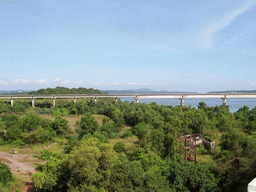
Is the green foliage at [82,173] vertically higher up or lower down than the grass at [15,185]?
higher up

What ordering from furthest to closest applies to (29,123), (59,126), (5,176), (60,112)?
(60,112) → (59,126) → (29,123) → (5,176)

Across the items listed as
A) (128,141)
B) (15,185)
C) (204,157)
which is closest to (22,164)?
(15,185)

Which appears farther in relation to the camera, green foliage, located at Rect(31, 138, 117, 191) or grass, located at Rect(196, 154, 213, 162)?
grass, located at Rect(196, 154, 213, 162)

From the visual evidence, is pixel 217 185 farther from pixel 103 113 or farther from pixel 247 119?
pixel 103 113

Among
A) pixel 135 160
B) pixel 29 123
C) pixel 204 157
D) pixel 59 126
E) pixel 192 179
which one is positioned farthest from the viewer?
pixel 59 126

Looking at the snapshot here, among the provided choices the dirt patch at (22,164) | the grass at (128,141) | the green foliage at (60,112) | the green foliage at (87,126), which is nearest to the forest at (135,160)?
the green foliage at (87,126)

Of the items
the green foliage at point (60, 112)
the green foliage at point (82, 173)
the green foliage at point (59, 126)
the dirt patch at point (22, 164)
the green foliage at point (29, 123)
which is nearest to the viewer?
the green foliage at point (82, 173)

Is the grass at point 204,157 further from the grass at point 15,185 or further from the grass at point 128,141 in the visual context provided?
the grass at point 15,185

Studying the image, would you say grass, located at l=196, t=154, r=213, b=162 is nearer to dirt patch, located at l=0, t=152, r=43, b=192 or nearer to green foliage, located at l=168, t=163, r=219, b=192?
green foliage, located at l=168, t=163, r=219, b=192

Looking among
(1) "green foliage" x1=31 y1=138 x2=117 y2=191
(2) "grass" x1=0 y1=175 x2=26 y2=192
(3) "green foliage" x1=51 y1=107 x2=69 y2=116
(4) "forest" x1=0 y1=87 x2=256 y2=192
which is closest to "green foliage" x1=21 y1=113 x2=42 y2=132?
(4) "forest" x1=0 y1=87 x2=256 y2=192

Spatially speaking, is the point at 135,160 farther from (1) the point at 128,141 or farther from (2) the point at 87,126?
(2) the point at 87,126

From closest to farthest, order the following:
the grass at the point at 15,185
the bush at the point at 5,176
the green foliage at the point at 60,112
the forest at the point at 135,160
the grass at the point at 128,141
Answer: the forest at the point at 135,160 < the grass at the point at 15,185 < the bush at the point at 5,176 < the grass at the point at 128,141 < the green foliage at the point at 60,112

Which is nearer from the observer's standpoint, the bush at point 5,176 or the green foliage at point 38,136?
the bush at point 5,176

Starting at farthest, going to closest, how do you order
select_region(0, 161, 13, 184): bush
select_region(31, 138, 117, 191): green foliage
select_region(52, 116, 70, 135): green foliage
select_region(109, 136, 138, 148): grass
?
1. select_region(52, 116, 70, 135): green foliage
2. select_region(109, 136, 138, 148): grass
3. select_region(0, 161, 13, 184): bush
4. select_region(31, 138, 117, 191): green foliage
